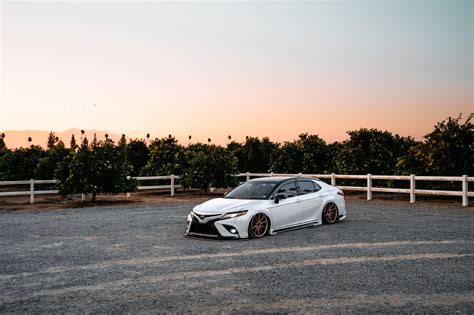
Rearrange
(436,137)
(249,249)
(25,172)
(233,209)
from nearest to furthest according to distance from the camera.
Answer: (249,249), (233,209), (436,137), (25,172)

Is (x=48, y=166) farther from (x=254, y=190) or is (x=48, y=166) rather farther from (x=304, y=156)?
(x=254, y=190)

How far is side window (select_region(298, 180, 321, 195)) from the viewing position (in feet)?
45.5

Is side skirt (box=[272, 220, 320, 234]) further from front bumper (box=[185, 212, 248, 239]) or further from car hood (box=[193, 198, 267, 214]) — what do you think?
front bumper (box=[185, 212, 248, 239])

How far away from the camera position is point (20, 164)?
36594 mm

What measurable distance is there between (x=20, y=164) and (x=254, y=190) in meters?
27.8

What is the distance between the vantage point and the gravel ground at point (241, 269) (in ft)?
21.5

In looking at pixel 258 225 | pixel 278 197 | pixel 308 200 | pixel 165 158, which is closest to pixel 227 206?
pixel 258 225

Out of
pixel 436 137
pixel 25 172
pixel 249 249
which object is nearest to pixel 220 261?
pixel 249 249

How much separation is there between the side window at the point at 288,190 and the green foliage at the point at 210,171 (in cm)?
1417

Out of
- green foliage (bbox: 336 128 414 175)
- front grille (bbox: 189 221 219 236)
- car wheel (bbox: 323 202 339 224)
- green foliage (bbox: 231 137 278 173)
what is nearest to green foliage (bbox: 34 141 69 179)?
green foliage (bbox: 231 137 278 173)

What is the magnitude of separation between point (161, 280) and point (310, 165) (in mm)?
22885

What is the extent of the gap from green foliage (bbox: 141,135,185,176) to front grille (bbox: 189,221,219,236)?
57.2 feet

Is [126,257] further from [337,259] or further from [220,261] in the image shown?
[337,259]

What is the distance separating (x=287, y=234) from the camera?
507 inches
